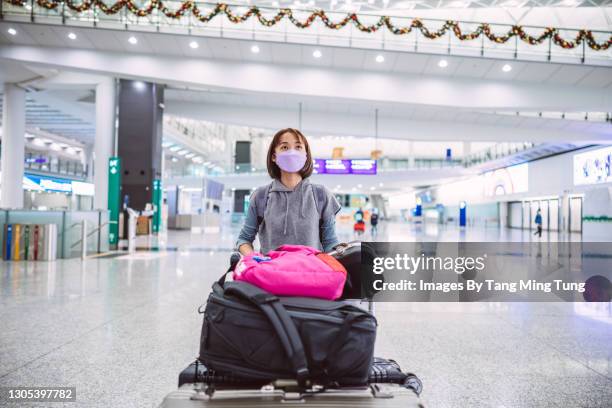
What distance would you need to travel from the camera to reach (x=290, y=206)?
2168mm

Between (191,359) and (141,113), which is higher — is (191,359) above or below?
below

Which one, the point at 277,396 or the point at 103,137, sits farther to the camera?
the point at 103,137

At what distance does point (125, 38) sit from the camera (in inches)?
504

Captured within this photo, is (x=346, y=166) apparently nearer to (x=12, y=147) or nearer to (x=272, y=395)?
(x=12, y=147)

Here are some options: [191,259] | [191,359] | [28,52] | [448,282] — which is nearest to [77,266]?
[191,259]

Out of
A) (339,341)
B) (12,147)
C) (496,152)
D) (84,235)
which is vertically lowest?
(84,235)

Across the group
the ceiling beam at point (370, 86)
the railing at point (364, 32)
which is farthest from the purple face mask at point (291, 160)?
the ceiling beam at point (370, 86)

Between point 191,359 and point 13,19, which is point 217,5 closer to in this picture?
point 13,19

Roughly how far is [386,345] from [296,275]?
2205mm

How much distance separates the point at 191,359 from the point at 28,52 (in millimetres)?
14714

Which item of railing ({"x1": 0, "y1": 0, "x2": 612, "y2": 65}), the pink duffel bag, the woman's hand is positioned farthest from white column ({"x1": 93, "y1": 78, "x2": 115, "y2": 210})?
the pink duffel bag

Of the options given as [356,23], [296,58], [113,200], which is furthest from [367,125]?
[113,200]

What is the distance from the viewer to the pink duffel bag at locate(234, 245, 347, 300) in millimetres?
1540

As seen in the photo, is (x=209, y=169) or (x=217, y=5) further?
(x=209, y=169)
